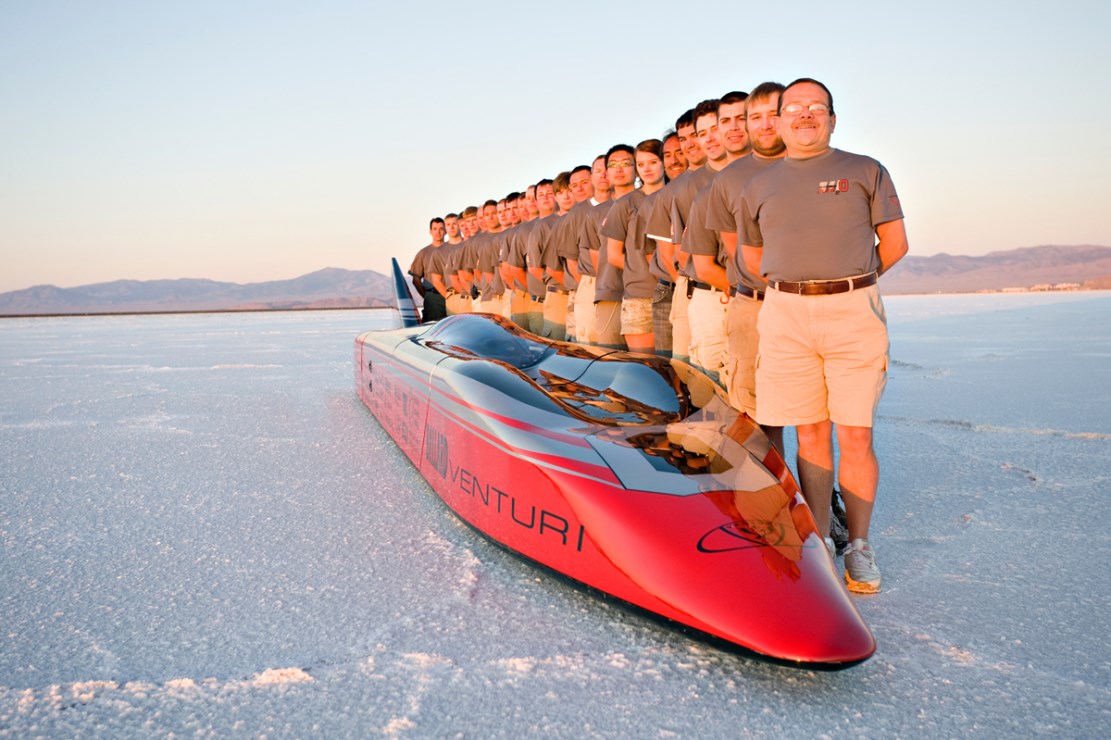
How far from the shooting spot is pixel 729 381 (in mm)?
3879

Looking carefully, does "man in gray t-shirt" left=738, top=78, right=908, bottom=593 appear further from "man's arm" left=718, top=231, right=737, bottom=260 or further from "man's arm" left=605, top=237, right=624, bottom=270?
"man's arm" left=605, top=237, right=624, bottom=270

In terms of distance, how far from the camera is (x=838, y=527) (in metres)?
3.29

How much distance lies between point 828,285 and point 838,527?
42.9 inches

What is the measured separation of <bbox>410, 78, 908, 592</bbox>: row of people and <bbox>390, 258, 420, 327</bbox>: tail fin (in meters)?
4.07

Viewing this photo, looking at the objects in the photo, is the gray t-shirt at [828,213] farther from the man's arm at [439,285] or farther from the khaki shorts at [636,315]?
the man's arm at [439,285]

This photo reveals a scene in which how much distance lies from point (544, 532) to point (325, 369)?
29.6ft

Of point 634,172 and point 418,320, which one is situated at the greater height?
point 634,172

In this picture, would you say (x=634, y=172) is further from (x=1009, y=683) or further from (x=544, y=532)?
(x=1009, y=683)

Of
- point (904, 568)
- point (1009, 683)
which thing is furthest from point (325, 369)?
point (1009, 683)

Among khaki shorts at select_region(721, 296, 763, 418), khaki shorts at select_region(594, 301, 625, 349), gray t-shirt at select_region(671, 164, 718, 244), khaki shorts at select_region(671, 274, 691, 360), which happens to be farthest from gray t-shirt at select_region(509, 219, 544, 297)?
khaki shorts at select_region(721, 296, 763, 418)

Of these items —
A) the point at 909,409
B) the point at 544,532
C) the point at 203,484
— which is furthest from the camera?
the point at 909,409

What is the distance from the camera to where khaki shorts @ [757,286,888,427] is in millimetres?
2918

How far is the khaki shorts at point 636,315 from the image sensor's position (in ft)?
18.4

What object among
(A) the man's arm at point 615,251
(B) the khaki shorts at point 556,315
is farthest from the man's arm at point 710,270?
(B) the khaki shorts at point 556,315
